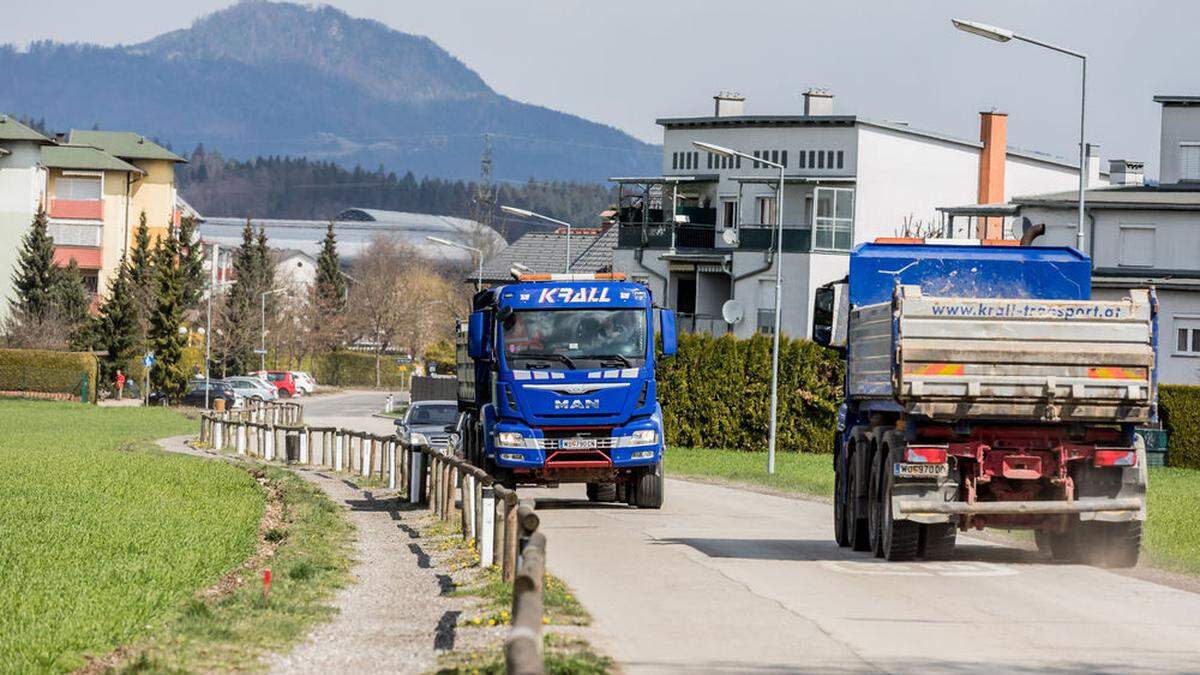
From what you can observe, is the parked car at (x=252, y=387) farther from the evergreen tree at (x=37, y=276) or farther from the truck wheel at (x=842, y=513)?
the truck wheel at (x=842, y=513)

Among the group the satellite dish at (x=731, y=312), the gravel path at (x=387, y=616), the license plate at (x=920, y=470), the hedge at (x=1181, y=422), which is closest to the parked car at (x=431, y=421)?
the gravel path at (x=387, y=616)

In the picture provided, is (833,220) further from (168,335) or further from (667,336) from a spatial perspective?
(667,336)

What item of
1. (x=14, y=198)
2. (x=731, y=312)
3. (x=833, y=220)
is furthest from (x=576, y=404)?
(x=14, y=198)

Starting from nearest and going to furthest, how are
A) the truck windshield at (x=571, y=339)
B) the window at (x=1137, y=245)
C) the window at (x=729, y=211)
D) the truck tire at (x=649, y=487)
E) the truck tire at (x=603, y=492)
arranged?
1. the truck windshield at (x=571, y=339)
2. the truck tire at (x=649, y=487)
3. the truck tire at (x=603, y=492)
4. the window at (x=1137, y=245)
5. the window at (x=729, y=211)

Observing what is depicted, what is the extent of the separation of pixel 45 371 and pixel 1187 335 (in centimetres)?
5602

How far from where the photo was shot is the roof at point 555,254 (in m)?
99.9

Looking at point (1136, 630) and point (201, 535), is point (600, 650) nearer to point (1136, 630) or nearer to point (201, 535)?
point (1136, 630)

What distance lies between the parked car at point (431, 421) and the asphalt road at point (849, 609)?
18365 millimetres

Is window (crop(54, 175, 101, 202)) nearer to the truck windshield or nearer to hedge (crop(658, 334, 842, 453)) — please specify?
hedge (crop(658, 334, 842, 453))

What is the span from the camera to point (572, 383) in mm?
27703

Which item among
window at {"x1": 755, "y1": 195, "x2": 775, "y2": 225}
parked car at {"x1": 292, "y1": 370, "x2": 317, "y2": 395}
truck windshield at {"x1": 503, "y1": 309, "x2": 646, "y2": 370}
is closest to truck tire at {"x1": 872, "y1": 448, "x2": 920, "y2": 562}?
truck windshield at {"x1": 503, "y1": 309, "x2": 646, "y2": 370}

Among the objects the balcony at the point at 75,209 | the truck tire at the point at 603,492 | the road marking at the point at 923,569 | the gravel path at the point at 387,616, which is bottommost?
the truck tire at the point at 603,492

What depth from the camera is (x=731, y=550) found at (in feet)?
70.4

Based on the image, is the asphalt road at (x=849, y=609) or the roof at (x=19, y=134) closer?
the asphalt road at (x=849, y=609)
